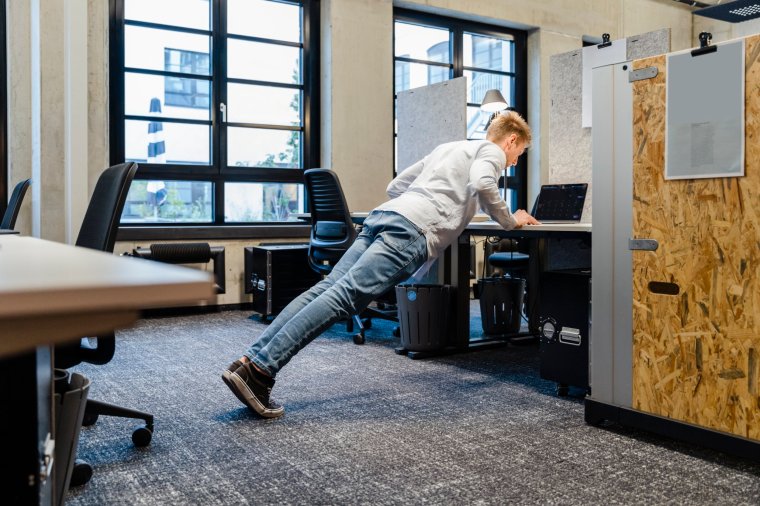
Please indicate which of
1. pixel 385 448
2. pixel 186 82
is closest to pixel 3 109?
pixel 186 82

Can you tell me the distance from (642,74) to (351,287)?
42.9 inches

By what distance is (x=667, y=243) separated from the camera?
189 centimetres

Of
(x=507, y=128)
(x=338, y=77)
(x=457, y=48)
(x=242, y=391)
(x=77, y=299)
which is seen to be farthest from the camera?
(x=457, y=48)

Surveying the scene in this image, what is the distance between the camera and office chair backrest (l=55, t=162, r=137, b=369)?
1571 mm

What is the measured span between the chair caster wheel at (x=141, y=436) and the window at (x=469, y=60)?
423cm

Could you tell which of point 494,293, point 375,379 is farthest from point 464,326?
point 375,379

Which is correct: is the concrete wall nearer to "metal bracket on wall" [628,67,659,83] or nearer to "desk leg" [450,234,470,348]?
"desk leg" [450,234,470,348]

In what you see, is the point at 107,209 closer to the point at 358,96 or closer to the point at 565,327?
the point at 565,327

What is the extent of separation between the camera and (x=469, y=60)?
6.00 m

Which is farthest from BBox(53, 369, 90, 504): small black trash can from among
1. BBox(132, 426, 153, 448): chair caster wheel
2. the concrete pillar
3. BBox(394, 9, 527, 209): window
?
BBox(394, 9, 527, 209): window

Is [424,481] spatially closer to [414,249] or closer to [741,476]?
[741,476]

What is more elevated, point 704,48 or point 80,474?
point 704,48

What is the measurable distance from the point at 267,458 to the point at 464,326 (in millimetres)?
1645

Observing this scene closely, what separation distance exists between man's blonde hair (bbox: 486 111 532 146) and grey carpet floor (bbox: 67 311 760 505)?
0.95 meters
